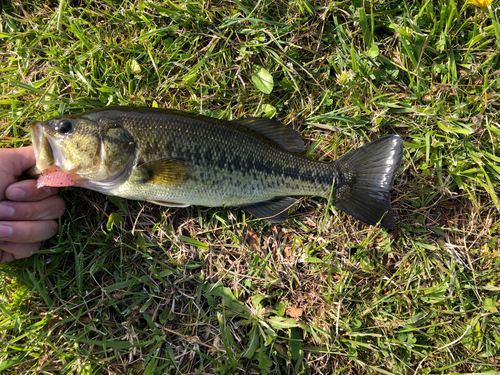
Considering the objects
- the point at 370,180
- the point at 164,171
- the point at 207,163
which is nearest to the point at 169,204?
the point at 164,171

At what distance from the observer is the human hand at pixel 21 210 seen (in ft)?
9.13

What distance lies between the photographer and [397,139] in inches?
115

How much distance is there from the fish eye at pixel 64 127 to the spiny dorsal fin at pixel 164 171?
2.19ft

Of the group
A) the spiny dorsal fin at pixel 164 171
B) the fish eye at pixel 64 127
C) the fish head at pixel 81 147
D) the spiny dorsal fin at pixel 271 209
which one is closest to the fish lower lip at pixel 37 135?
the fish head at pixel 81 147

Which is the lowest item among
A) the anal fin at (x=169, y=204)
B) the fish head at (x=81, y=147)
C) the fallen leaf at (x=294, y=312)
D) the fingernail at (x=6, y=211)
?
the fallen leaf at (x=294, y=312)

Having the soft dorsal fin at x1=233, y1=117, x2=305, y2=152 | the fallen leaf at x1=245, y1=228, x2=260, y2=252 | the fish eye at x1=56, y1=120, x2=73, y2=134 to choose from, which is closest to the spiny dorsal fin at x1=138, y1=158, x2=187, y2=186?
the fish eye at x1=56, y1=120, x2=73, y2=134

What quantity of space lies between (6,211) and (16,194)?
0.17 meters

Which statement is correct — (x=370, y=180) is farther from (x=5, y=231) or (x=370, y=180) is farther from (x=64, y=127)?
(x=5, y=231)

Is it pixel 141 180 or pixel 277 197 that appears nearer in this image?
pixel 141 180

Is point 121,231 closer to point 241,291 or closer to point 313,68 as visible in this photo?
point 241,291

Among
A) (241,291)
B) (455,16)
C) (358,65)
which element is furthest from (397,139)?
(241,291)

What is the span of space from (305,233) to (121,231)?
185 cm

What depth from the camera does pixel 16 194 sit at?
2.79 meters

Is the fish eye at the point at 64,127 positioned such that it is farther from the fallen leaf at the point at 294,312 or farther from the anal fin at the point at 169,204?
the fallen leaf at the point at 294,312
